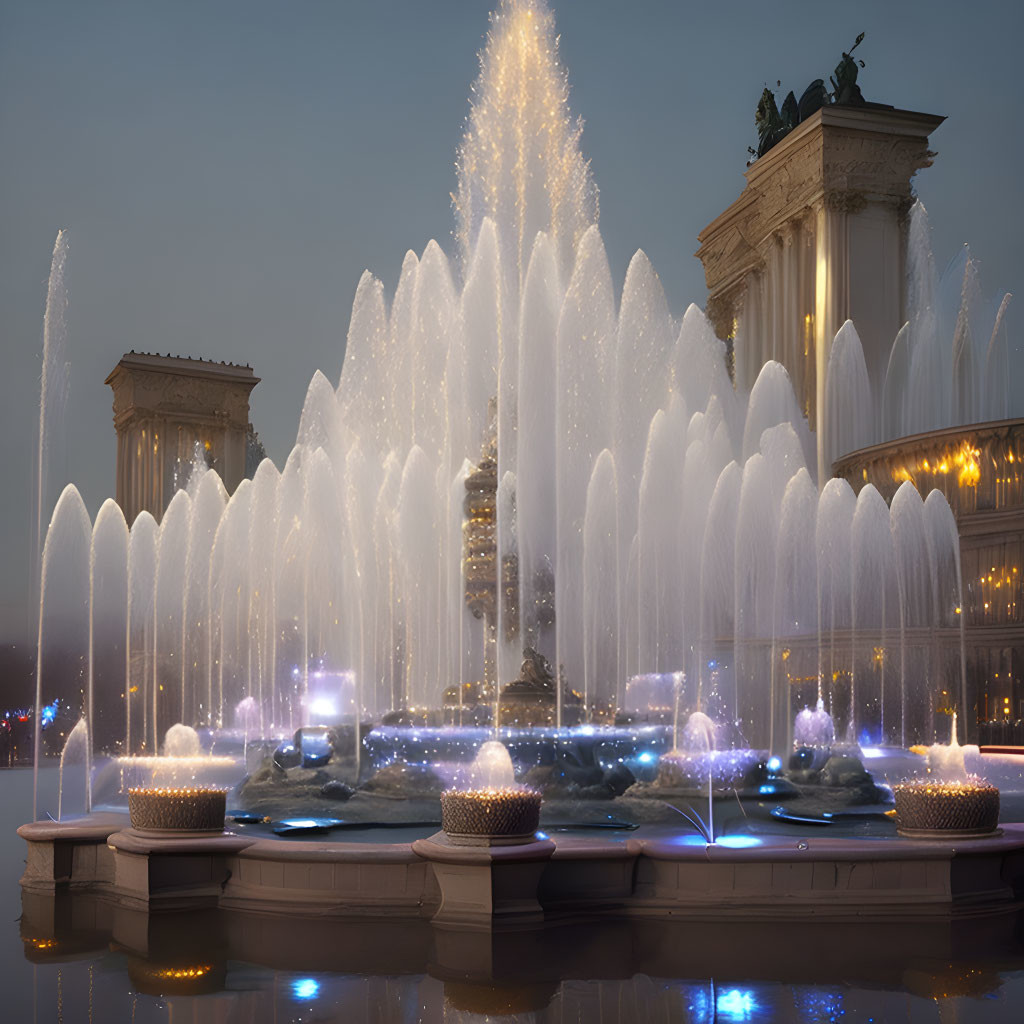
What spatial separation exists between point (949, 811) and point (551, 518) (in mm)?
10578

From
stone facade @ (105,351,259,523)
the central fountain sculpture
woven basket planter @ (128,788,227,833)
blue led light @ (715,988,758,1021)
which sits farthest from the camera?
stone facade @ (105,351,259,523)

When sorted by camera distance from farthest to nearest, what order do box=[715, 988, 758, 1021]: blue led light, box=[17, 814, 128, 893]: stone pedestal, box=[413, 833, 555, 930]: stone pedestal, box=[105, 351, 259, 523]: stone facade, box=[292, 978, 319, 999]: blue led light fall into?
box=[105, 351, 259, 523]: stone facade
box=[17, 814, 128, 893]: stone pedestal
box=[413, 833, 555, 930]: stone pedestal
box=[292, 978, 319, 999]: blue led light
box=[715, 988, 758, 1021]: blue led light

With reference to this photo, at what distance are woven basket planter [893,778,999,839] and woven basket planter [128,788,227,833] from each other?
5288mm

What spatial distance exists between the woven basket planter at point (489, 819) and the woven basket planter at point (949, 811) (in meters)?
2.91

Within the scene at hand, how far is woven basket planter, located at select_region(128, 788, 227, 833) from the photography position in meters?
9.98

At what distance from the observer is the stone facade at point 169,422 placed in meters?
70.8

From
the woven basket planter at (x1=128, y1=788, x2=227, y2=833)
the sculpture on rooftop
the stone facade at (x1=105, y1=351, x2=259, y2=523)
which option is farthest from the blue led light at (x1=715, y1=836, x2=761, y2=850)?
the stone facade at (x1=105, y1=351, x2=259, y2=523)

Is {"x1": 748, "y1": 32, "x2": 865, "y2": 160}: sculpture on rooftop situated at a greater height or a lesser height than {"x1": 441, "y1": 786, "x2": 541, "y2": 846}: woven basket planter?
greater

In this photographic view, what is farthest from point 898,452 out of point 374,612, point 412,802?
point 412,802

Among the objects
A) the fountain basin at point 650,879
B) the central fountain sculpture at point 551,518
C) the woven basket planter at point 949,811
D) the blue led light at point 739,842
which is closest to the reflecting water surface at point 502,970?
the fountain basin at point 650,879

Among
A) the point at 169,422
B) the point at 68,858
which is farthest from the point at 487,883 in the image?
the point at 169,422

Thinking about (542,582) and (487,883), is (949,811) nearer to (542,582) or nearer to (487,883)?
(487,883)

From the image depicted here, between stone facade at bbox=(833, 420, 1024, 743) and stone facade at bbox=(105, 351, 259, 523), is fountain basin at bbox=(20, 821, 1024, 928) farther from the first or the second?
stone facade at bbox=(105, 351, 259, 523)

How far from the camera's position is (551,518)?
19.7 meters
